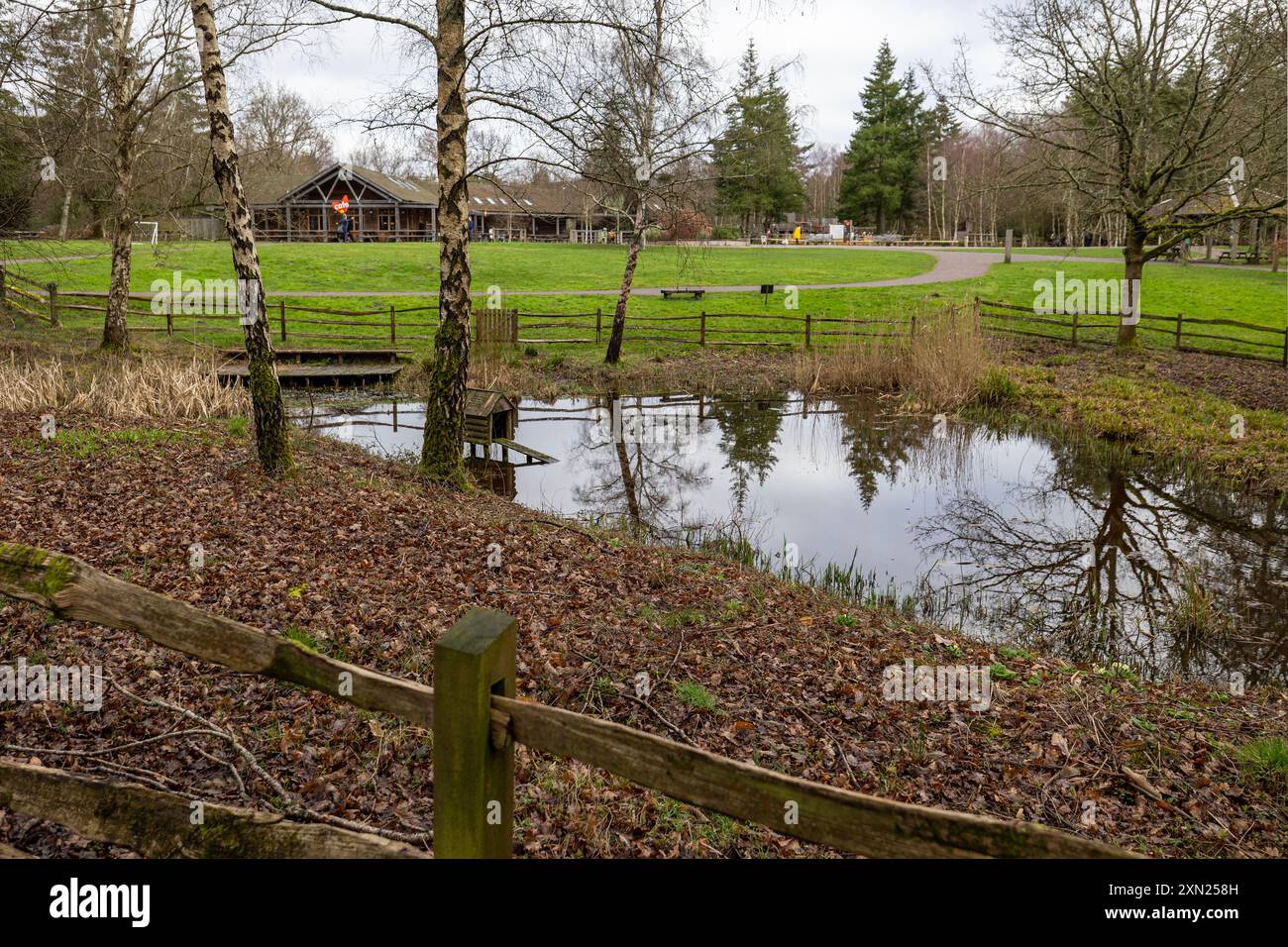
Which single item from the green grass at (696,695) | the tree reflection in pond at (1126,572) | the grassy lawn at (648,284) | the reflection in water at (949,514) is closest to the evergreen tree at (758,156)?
the grassy lawn at (648,284)

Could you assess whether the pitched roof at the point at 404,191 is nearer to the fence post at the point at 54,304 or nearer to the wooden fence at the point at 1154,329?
the wooden fence at the point at 1154,329

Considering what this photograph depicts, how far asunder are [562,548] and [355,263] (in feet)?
121

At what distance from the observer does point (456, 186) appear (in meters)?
10.5

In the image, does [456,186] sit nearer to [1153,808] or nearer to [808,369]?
[1153,808]

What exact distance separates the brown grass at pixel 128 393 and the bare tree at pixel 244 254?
3703 millimetres

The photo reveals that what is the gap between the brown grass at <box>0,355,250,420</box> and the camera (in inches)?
492

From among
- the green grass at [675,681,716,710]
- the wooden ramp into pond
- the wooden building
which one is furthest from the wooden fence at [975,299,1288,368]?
the wooden building

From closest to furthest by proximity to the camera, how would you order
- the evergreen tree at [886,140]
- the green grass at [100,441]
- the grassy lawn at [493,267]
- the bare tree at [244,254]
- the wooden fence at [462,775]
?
the wooden fence at [462,775] → the bare tree at [244,254] → the green grass at [100,441] → the grassy lawn at [493,267] → the evergreen tree at [886,140]

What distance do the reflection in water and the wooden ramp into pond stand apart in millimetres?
2797

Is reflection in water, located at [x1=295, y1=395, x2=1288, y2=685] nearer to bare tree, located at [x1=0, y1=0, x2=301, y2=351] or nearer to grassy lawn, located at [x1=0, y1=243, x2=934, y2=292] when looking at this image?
bare tree, located at [x1=0, y1=0, x2=301, y2=351]

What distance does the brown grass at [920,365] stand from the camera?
2044 centimetres

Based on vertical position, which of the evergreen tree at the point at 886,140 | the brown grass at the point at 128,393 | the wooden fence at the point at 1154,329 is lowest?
the brown grass at the point at 128,393

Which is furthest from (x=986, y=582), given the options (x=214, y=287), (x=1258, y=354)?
(x=214, y=287)

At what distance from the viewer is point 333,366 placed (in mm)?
23016
